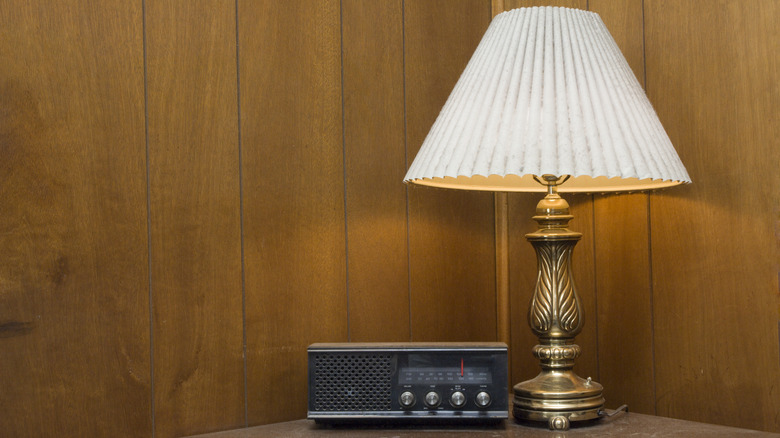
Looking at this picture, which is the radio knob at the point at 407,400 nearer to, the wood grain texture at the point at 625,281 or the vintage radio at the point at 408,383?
the vintage radio at the point at 408,383

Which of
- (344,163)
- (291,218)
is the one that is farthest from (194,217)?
(344,163)

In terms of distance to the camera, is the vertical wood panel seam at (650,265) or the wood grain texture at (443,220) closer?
the vertical wood panel seam at (650,265)

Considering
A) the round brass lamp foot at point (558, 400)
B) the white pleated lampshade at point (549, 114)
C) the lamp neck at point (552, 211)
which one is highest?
the white pleated lampshade at point (549, 114)

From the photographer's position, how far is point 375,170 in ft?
4.81

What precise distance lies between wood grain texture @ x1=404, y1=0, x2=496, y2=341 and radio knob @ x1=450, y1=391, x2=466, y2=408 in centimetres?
37

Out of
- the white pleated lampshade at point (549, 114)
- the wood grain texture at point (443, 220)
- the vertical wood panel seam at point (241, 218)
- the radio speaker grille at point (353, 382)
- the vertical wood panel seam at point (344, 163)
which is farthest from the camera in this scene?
the wood grain texture at point (443, 220)

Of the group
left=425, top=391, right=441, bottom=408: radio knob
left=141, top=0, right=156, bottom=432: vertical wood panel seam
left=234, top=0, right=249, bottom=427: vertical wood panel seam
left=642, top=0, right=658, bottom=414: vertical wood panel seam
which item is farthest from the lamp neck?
left=141, top=0, right=156, bottom=432: vertical wood panel seam

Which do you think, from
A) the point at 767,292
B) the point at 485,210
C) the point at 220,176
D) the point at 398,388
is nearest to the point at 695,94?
the point at 767,292

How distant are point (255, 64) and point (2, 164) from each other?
0.44m

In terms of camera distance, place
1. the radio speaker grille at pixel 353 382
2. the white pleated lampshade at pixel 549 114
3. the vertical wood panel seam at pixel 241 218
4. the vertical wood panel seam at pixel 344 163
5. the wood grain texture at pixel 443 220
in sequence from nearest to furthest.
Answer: the white pleated lampshade at pixel 549 114 → the radio speaker grille at pixel 353 382 → the vertical wood panel seam at pixel 241 218 → the vertical wood panel seam at pixel 344 163 → the wood grain texture at pixel 443 220

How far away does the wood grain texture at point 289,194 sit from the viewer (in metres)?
1.31

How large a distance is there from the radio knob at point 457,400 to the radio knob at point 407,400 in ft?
0.19

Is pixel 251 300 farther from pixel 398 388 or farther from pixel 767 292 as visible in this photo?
pixel 767 292

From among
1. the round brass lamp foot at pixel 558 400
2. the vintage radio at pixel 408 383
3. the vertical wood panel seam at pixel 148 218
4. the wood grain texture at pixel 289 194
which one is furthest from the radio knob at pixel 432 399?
the vertical wood panel seam at pixel 148 218
